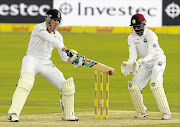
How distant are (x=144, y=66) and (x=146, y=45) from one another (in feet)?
1.29

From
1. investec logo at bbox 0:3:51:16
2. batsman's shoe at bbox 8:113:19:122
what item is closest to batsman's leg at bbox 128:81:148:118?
batsman's shoe at bbox 8:113:19:122

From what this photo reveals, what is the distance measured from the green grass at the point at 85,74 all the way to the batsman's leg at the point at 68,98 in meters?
1.68

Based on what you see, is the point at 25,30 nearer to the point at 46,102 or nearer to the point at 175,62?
the point at 175,62

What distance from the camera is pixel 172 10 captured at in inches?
1208

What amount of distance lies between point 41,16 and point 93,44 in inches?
229

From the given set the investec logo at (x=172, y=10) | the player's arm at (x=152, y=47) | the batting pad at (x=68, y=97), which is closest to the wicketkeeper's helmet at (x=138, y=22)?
the player's arm at (x=152, y=47)

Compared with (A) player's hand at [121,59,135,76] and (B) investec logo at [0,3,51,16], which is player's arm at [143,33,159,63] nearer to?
(A) player's hand at [121,59,135,76]

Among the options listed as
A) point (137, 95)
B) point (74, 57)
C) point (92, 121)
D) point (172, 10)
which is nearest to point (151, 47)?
point (137, 95)

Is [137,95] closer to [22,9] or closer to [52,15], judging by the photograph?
[52,15]

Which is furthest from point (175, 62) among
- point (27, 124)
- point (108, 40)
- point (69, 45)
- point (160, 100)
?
point (27, 124)

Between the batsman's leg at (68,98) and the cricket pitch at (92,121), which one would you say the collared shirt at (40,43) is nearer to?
the batsman's leg at (68,98)

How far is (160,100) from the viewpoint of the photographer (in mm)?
9898

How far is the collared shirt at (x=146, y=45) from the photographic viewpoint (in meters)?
10.1

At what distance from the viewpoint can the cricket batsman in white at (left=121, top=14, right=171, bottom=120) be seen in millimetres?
9906
